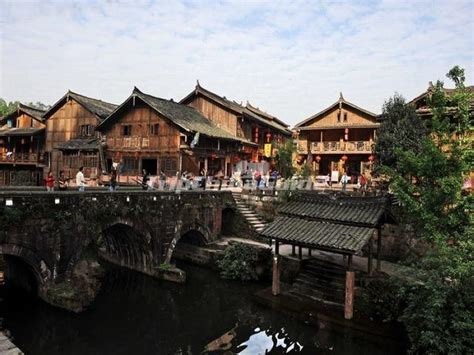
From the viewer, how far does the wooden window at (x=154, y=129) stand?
102 feet

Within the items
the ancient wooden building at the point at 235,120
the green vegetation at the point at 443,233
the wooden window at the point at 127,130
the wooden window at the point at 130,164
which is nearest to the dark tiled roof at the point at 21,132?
the wooden window at the point at 127,130

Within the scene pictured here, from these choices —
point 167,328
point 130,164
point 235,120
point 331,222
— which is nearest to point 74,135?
point 130,164

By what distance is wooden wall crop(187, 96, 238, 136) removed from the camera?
35875 mm

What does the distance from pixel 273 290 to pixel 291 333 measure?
3234 millimetres

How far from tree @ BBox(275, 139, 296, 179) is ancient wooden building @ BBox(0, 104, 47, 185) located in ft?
89.1

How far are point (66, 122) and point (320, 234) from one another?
111ft

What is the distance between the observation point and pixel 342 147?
108ft

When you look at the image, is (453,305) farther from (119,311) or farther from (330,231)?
(119,311)

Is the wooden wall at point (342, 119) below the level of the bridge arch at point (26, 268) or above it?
above

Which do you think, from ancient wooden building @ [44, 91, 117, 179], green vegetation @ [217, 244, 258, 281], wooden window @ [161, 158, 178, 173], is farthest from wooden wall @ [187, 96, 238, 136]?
green vegetation @ [217, 244, 258, 281]

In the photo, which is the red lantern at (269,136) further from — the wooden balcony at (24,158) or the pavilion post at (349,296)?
the pavilion post at (349,296)

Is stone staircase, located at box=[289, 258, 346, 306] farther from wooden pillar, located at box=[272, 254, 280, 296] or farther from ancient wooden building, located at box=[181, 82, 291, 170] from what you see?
ancient wooden building, located at box=[181, 82, 291, 170]

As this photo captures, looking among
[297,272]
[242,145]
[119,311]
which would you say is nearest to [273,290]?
[297,272]

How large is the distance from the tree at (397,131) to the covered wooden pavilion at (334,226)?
314 inches
